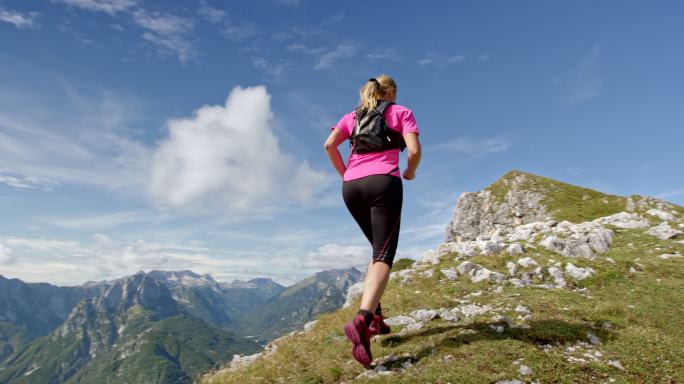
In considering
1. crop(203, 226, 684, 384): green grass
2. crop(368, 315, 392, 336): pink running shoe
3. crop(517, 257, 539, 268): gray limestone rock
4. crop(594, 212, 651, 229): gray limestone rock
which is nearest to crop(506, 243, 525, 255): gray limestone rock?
crop(517, 257, 539, 268): gray limestone rock

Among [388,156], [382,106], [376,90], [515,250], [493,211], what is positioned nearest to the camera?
[388,156]

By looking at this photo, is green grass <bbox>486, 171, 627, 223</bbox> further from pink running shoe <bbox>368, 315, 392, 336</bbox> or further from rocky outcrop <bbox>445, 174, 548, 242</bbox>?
pink running shoe <bbox>368, 315, 392, 336</bbox>

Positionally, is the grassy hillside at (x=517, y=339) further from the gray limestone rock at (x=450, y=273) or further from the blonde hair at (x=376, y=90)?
the blonde hair at (x=376, y=90)

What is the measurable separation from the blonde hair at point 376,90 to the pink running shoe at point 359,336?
366cm

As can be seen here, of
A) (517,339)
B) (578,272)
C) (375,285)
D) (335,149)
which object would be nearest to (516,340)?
(517,339)

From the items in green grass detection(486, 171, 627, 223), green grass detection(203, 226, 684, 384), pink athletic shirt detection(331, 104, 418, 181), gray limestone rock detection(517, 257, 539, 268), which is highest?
green grass detection(486, 171, 627, 223)

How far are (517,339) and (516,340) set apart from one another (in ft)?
0.37

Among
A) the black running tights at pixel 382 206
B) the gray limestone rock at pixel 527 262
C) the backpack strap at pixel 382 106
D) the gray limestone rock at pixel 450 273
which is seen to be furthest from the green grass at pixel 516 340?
the backpack strap at pixel 382 106

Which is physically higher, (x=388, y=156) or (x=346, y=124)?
(x=346, y=124)

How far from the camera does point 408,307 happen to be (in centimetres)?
1166

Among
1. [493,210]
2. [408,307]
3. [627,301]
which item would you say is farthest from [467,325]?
[493,210]

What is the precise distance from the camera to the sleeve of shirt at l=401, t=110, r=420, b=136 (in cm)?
664

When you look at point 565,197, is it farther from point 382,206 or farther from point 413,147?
point 382,206

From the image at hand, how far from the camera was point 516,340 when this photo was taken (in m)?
8.32
